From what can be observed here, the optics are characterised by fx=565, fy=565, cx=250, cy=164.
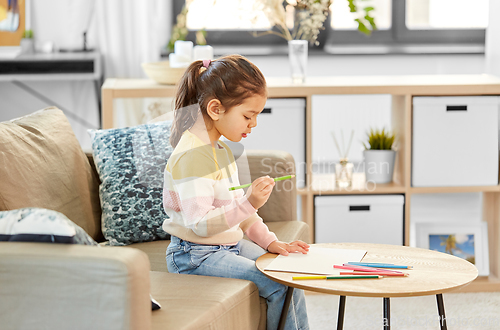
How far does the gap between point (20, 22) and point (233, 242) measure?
1.87m

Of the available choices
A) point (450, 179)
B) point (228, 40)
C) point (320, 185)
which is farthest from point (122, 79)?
point (450, 179)

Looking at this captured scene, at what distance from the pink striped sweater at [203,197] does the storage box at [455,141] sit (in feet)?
3.36

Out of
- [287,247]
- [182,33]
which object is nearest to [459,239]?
[287,247]

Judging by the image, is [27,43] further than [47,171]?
Yes

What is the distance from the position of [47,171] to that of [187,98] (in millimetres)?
453

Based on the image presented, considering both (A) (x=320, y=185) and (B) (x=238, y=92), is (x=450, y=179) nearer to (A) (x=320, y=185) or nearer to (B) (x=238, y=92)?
(A) (x=320, y=185)

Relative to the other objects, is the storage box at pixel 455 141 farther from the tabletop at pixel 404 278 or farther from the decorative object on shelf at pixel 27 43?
the decorative object on shelf at pixel 27 43

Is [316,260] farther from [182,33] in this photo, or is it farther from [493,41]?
[493,41]

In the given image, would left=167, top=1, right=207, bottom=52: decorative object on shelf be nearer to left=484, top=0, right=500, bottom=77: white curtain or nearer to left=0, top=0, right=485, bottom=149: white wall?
left=0, top=0, right=485, bottom=149: white wall

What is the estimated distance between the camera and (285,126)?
2.13 metres

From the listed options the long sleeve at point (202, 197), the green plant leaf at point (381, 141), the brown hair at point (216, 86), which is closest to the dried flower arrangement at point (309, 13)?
the green plant leaf at point (381, 141)

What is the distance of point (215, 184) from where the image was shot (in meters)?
1.28

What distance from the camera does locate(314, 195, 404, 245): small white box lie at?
215 centimetres

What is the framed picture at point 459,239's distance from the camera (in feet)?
7.32
